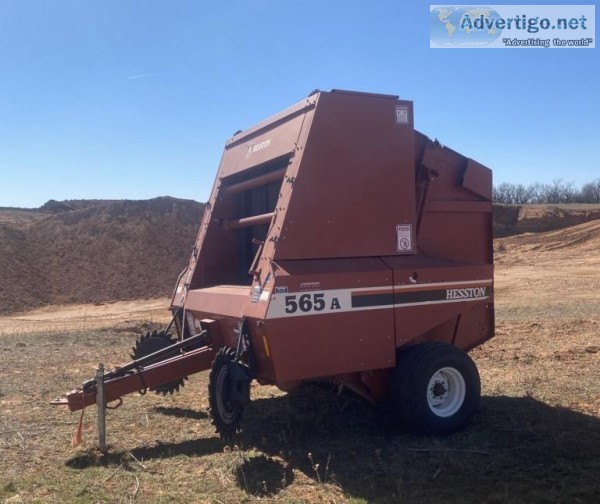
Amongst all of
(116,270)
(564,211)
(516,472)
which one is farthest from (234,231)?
(564,211)

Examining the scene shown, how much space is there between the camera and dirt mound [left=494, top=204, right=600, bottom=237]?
40.4 meters

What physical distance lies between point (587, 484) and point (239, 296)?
3.19m

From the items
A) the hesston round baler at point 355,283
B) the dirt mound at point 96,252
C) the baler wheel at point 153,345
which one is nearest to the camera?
the hesston round baler at point 355,283

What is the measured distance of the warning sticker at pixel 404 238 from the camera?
21.1ft

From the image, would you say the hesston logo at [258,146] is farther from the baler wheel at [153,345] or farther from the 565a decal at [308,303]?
the baler wheel at [153,345]

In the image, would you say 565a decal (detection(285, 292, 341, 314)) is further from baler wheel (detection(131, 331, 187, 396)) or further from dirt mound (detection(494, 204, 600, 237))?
dirt mound (detection(494, 204, 600, 237))

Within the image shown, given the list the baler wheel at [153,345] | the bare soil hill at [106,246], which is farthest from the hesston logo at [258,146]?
the bare soil hill at [106,246]

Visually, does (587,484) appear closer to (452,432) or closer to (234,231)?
(452,432)

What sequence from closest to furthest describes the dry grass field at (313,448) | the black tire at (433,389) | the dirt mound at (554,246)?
1. the dry grass field at (313,448)
2. the black tire at (433,389)
3. the dirt mound at (554,246)

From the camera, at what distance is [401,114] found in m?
6.53

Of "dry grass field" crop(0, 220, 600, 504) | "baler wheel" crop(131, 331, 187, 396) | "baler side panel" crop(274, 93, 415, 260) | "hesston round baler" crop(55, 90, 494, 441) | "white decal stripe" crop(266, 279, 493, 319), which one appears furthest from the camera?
"baler wheel" crop(131, 331, 187, 396)

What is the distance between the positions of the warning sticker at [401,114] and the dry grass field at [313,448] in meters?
2.83

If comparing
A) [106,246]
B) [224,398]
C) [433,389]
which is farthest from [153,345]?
[106,246]

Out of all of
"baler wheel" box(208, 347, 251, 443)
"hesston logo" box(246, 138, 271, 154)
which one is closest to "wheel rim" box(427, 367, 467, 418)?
"baler wheel" box(208, 347, 251, 443)
